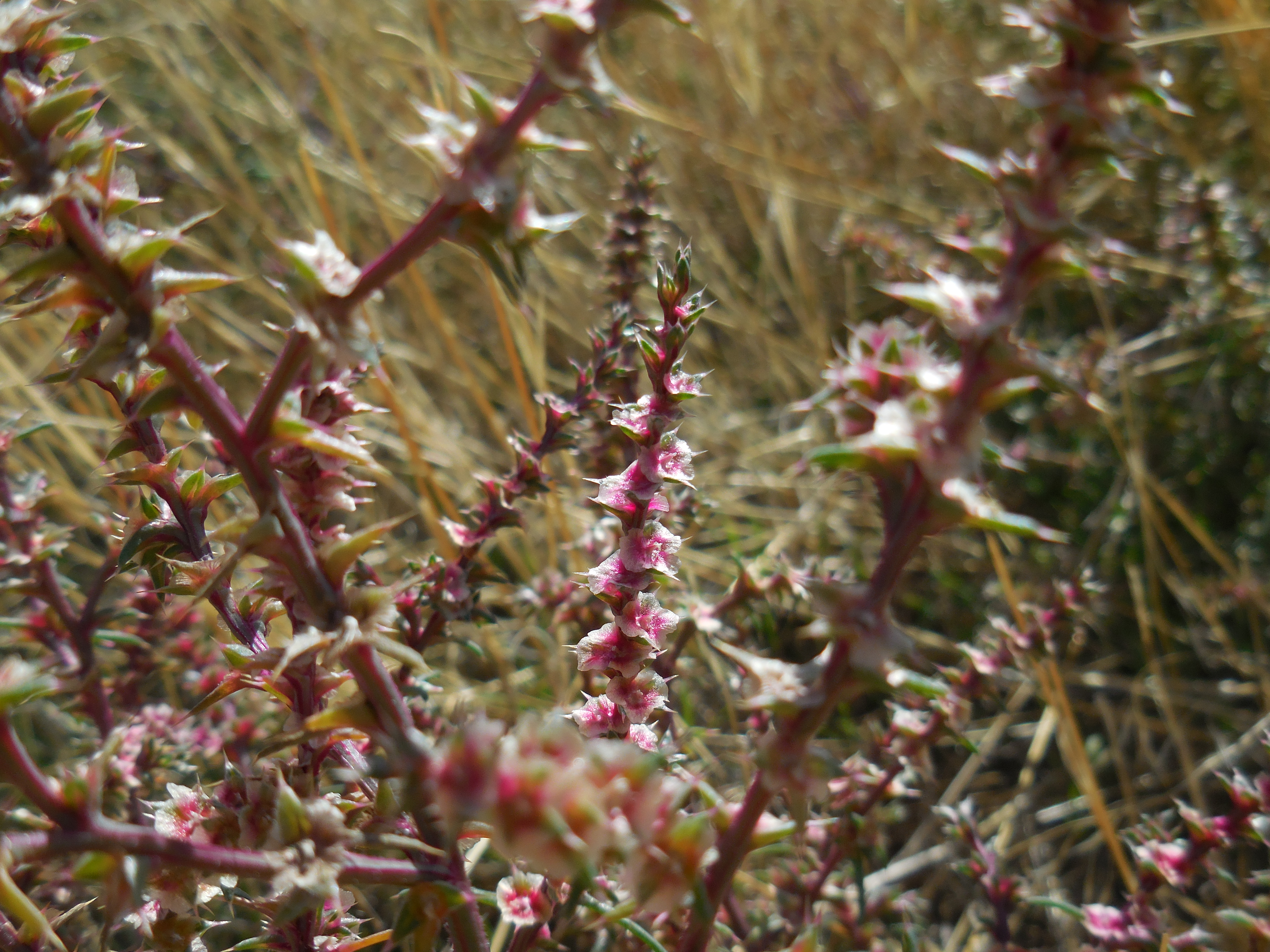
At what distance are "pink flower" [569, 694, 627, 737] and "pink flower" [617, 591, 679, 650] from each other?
8 centimetres

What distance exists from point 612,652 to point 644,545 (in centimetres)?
12

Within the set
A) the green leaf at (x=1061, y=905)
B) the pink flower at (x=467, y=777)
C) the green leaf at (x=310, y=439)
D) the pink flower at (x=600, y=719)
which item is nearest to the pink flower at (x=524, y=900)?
the pink flower at (x=600, y=719)

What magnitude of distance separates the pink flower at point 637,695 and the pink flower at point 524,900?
7.7 inches

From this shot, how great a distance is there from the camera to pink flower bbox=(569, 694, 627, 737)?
0.90 m

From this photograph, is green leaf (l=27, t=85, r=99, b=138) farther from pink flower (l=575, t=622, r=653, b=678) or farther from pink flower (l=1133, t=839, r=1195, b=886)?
pink flower (l=1133, t=839, r=1195, b=886)

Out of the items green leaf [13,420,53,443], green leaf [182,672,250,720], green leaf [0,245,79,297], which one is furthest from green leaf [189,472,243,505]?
green leaf [13,420,53,443]

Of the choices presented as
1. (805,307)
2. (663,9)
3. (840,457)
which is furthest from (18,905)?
(805,307)

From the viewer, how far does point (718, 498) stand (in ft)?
8.41

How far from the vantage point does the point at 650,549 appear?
2.99 feet

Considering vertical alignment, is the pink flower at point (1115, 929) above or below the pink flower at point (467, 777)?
below

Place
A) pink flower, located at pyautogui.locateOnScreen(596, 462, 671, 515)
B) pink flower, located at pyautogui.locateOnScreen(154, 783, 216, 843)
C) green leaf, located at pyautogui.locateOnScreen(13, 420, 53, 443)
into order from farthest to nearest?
green leaf, located at pyautogui.locateOnScreen(13, 420, 53, 443), pink flower, located at pyautogui.locateOnScreen(596, 462, 671, 515), pink flower, located at pyautogui.locateOnScreen(154, 783, 216, 843)

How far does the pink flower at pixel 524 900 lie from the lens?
0.88m

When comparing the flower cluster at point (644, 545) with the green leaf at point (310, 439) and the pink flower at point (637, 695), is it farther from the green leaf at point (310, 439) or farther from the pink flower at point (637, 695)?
the green leaf at point (310, 439)

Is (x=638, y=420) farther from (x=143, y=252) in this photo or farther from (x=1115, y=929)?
(x=1115, y=929)
